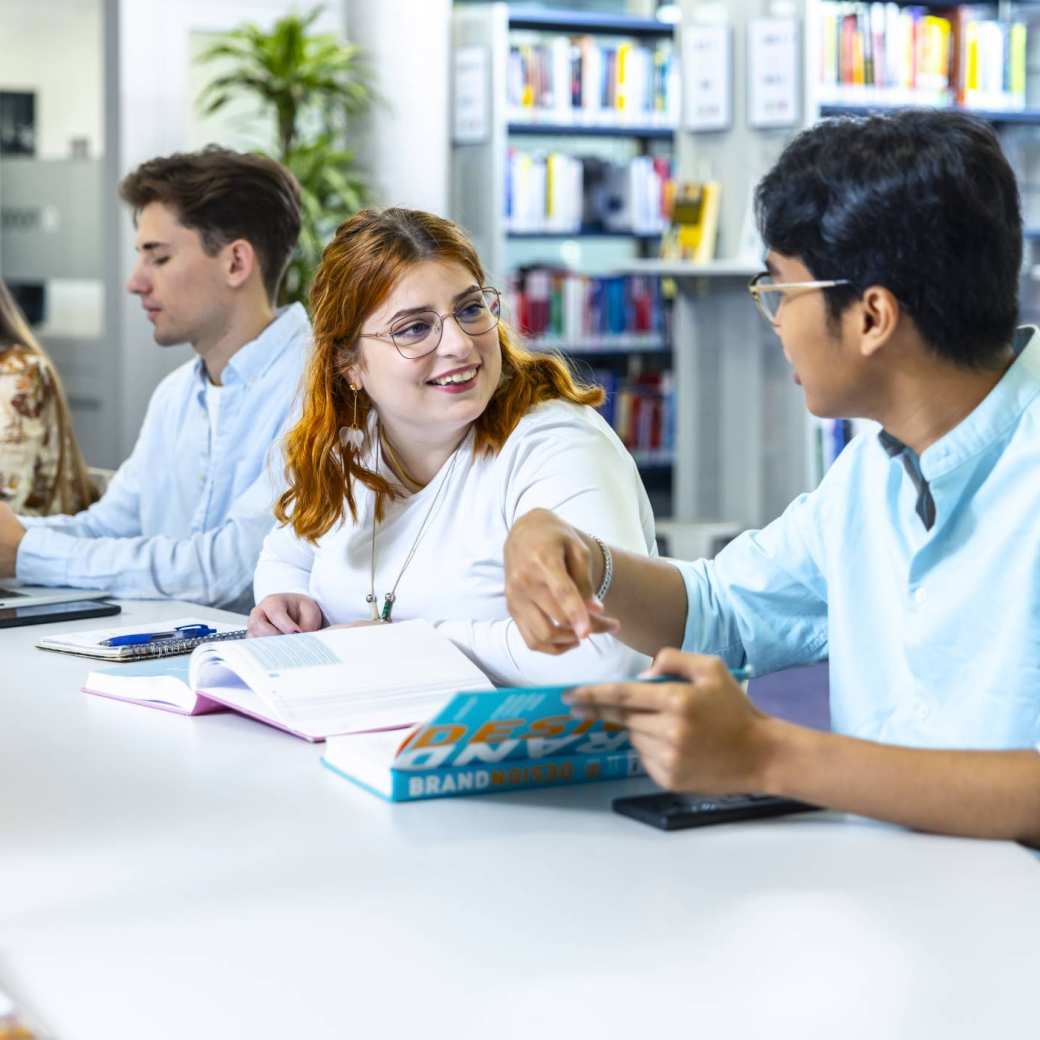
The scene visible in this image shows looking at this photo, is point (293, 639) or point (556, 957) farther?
point (293, 639)

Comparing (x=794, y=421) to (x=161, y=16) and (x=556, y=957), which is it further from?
(x=556, y=957)

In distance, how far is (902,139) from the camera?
4.55 feet

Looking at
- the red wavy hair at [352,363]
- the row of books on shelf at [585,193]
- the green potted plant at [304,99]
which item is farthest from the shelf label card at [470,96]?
the red wavy hair at [352,363]

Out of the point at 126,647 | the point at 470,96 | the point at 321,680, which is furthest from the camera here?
the point at 470,96

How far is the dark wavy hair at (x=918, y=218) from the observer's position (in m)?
1.38

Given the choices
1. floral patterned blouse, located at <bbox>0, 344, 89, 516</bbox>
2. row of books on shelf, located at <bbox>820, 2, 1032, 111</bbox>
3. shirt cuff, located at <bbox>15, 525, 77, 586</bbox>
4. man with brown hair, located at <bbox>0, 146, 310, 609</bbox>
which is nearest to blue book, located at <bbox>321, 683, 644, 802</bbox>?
shirt cuff, located at <bbox>15, 525, 77, 586</bbox>

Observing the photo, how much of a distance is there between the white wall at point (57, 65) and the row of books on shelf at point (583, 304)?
1.78 m

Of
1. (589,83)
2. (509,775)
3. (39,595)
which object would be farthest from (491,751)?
(589,83)

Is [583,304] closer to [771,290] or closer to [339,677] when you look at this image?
[339,677]

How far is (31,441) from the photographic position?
323cm

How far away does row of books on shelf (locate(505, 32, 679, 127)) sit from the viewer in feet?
21.1

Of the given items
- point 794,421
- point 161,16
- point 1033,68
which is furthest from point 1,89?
point 1033,68

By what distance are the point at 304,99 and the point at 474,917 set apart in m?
4.91

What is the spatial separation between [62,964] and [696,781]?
0.49m
